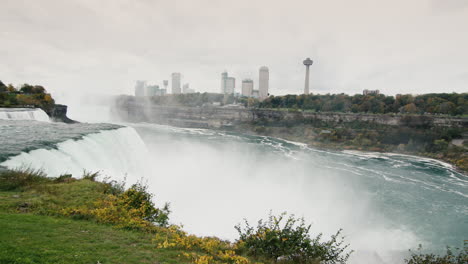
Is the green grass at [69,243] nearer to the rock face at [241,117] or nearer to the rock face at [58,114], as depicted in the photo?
the rock face at [58,114]

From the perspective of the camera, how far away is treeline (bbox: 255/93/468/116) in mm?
62294

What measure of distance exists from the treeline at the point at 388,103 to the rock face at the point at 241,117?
9441mm

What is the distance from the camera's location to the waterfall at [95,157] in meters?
12.2

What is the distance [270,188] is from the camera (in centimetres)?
2450

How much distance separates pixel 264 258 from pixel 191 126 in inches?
3273

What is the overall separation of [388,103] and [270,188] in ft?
216

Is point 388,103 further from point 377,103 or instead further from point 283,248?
point 283,248

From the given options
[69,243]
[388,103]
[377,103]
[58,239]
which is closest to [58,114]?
[58,239]

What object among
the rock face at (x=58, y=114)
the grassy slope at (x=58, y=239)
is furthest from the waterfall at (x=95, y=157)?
the rock face at (x=58, y=114)

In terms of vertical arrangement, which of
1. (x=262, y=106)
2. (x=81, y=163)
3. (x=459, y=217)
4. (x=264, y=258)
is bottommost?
(x=459, y=217)

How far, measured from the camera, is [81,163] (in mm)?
14664

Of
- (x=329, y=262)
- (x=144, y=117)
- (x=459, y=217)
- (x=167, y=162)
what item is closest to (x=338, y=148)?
(x=459, y=217)

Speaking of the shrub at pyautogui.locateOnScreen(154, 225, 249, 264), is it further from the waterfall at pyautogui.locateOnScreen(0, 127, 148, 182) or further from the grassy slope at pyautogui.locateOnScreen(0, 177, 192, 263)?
the waterfall at pyautogui.locateOnScreen(0, 127, 148, 182)

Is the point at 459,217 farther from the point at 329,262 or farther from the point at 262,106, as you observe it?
the point at 262,106
